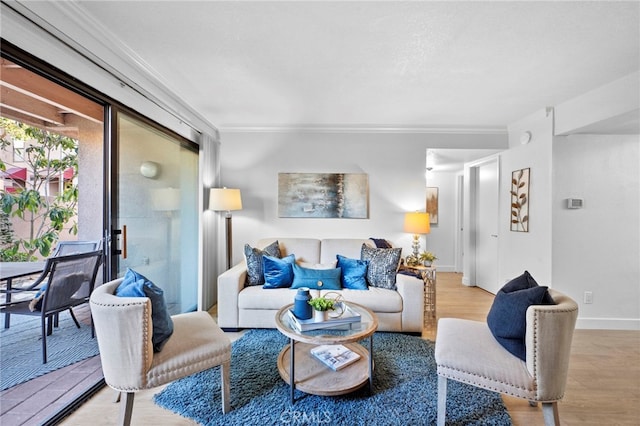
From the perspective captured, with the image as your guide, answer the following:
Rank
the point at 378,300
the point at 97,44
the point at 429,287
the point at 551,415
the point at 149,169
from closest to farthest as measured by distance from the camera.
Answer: the point at 551,415 < the point at 97,44 < the point at 149,169 < the point at 378,300 < the point at 429,287

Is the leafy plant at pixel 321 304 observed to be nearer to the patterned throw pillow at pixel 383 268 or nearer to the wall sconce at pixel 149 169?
the patterned throw pillow at pixel 383 268

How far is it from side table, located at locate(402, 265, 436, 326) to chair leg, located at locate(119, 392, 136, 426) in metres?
2.68

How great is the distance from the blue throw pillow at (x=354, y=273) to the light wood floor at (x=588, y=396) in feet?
2.79

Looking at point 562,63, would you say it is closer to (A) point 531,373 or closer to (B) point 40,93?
(A) point 531,373

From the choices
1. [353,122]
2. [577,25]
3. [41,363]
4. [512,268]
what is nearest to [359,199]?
[353,122]

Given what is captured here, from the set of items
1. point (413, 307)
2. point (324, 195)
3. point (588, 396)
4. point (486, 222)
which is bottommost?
point (588, 396)

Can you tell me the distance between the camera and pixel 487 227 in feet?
13.8

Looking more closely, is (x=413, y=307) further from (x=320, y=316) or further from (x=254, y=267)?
(x=254, y=267)

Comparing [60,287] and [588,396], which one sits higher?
[60,287]

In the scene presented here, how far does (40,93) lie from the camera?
5.98 feet

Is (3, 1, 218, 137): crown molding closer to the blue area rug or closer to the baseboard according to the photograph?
the blue area rug

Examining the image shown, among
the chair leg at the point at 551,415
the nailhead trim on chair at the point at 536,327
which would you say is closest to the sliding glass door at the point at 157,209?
the nailhead trim on chair at the point at 536,327

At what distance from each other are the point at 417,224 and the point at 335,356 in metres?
1.97

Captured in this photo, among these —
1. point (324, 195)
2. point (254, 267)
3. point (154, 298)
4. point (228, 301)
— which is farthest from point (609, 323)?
point (154, 298)
